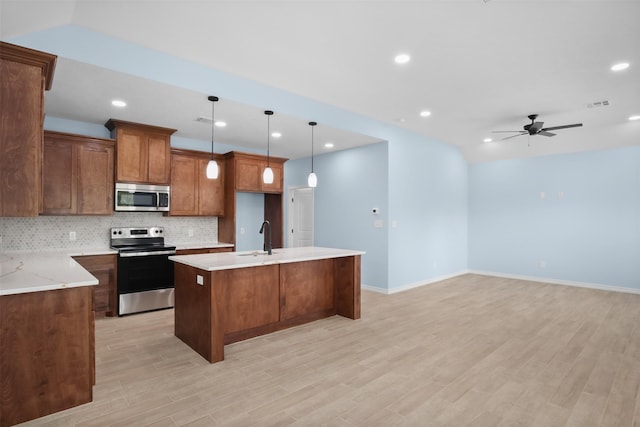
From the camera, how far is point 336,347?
3439 millimetres

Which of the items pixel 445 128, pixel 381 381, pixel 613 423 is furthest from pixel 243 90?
pixel 613 423

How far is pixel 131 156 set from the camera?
471cm

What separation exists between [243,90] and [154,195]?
7.37ft

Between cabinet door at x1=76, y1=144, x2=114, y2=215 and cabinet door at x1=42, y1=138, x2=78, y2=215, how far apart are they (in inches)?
2.6

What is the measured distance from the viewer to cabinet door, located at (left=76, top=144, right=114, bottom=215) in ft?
14.5

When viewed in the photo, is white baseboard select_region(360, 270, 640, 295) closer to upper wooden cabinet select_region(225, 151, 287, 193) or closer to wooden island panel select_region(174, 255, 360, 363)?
wooden island panel select_region(174, 255, 360, 363)

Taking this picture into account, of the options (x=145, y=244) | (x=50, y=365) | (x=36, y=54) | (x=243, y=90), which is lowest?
(x=50, y=365)

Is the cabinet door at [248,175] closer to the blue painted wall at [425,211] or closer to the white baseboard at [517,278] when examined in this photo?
the blue painted wall at [425,211]

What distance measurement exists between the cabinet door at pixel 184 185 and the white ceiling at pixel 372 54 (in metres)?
0.55

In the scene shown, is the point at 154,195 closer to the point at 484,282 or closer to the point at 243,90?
the point at 243,90

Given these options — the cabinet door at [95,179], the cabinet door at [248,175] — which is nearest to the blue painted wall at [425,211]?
the cabinet door at [248,175]

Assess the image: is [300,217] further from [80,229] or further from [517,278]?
[517,278]

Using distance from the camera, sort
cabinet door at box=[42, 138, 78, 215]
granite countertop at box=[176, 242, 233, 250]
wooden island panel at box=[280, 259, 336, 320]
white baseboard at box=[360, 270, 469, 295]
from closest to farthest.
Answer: wooden island panel at box=[280, 259, 336, 320], cabinet door at box=[42, 138, 78, 215], granite countertop at box=[176, 242, 233, 250], white baseboard at box=[360, 270, 469, 295]

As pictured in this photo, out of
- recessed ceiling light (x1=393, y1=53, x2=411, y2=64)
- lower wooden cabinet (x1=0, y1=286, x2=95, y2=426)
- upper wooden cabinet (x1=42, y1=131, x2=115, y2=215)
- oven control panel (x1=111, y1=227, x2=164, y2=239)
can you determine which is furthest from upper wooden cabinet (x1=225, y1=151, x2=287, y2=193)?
lower wooden cabinet (x1=0, y1=286, x2=95, y2=426)
